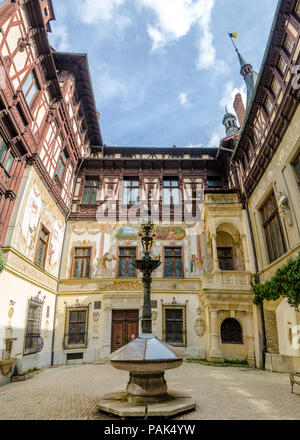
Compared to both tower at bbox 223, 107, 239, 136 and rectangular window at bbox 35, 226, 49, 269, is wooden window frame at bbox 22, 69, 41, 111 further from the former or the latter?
tower at bbox 223, 107, 239, 136

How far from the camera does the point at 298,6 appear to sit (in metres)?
8.94

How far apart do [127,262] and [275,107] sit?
431 inches

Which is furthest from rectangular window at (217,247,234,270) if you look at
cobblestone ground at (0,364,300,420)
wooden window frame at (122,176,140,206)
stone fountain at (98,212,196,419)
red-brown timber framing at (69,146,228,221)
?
stone fountain at (98,212,196,419)

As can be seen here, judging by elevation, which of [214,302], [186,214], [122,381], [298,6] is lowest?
[122,381]

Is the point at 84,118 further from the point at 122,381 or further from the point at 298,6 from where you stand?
the point at 122,381

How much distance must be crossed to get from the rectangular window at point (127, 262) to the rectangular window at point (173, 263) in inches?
79.2

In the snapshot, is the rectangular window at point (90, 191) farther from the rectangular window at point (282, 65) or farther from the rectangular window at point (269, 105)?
the rectangular window at point (282, 65)

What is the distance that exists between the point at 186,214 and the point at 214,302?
5.94 metres

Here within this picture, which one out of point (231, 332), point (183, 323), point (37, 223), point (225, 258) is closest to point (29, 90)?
point (37, 223)

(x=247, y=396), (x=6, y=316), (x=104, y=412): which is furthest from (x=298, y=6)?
(x=6, y=316)

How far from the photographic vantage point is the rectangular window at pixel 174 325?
45.5 feet

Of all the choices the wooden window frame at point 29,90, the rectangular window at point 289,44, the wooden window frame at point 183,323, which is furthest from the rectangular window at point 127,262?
the rectangular window at point 289,44

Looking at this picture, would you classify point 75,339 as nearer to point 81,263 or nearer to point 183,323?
point 81,263

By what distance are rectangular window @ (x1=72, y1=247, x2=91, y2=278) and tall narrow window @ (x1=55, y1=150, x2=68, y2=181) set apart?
4.54 meters
